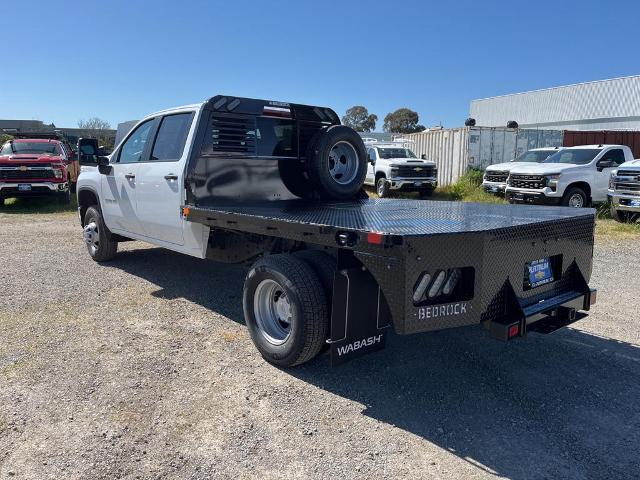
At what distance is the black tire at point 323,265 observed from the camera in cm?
365

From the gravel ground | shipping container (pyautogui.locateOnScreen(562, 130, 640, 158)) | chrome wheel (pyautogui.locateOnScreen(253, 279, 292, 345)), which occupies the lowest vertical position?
the gravel ground

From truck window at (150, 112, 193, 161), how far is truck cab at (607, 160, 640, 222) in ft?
34.3

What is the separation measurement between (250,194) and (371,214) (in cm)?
175

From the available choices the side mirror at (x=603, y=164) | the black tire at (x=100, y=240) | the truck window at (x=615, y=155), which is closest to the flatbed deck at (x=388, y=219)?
the black tire at (x=100, y=240)

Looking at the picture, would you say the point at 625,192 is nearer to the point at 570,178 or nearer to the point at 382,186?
the point at 570,178

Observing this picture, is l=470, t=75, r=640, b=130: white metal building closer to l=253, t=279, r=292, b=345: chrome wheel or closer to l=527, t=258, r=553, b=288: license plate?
l=527, t=258, r=553, b=288: license plate

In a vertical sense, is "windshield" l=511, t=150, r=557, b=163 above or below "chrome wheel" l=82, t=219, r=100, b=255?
above

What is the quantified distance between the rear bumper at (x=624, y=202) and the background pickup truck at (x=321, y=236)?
8402 millimetres

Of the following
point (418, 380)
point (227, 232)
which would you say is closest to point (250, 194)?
point (227, 232)

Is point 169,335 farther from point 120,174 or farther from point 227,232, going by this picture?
point 120,174

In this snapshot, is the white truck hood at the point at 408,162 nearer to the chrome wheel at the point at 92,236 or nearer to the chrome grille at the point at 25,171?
the chrome grille at the point at 25,171

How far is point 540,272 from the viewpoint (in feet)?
12.5

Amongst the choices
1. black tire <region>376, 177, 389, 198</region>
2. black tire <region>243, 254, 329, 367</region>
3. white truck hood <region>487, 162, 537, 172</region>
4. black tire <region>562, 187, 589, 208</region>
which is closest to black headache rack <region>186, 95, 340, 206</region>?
black tire <region>243, 254, 329, 367</region>

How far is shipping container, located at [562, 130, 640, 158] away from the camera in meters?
20.0
